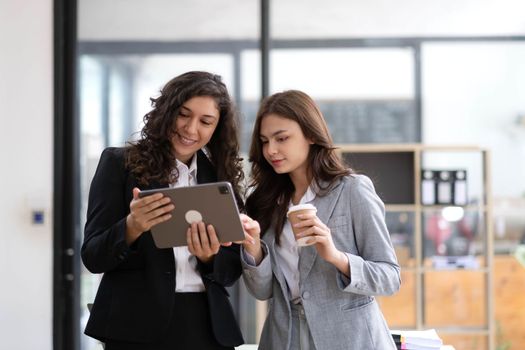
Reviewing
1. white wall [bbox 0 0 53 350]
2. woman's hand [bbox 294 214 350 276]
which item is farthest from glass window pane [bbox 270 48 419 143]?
woman's hand [bbox 294 214 350 276]

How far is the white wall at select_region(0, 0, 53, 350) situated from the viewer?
433 cm

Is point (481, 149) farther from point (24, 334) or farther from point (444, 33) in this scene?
point (24, 334)

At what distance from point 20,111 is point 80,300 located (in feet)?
4.14

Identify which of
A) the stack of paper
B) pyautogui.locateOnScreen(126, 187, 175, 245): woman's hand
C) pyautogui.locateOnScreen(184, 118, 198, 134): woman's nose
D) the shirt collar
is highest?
pyautogui.locateOnScreen(184, 118, 198, 134): woman's nose

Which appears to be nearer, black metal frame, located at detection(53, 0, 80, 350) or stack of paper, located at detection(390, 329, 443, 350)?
stack of paper, located at detection(390, 329, 443, 350)

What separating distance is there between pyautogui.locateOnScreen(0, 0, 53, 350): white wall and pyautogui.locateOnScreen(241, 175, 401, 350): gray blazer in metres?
2.72

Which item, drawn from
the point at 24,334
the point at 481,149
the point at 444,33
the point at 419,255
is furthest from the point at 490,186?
the point at 24,334

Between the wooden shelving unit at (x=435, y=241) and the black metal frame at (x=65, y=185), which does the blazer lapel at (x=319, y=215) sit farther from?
the black metal frame at (x=65, y=185)

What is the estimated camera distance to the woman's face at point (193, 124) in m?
1.98

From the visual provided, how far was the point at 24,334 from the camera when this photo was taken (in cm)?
436

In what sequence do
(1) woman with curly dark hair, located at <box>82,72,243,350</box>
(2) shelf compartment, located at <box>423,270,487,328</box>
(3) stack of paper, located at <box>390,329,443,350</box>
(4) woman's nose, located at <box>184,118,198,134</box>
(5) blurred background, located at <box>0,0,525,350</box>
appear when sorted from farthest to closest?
(2) shelf compartment, located at <box>423,270,487,328</box>
(5) blurred background, located at <box>0,0,525,350</box>
(3) stack of paper, located at <box>390,329,443,350</box>
(4) woman's nose, located at <box>184,118,198,134</box>
(1) woman with curly dark hair, located at <box>82,72,243,350</box>

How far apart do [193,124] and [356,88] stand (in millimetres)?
2718

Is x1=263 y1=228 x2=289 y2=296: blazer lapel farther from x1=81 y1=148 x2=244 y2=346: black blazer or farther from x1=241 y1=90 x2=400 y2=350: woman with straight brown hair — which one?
x1=81 y1=148 x2=244 y2=346: black blazer

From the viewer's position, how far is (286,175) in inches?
85.4
